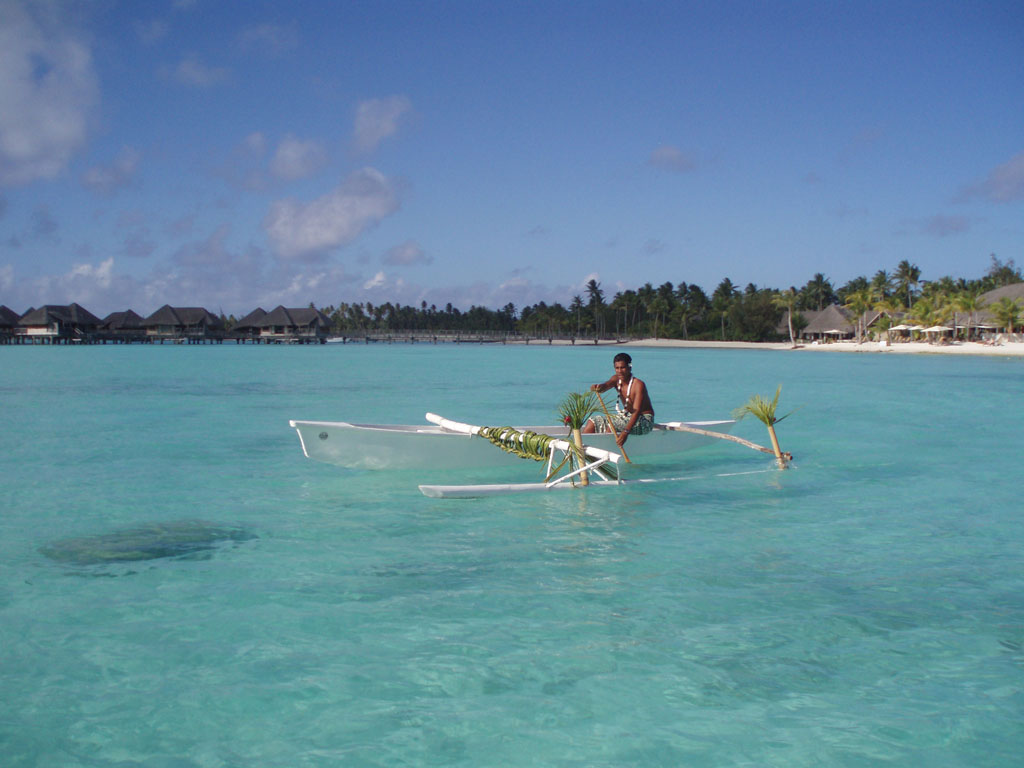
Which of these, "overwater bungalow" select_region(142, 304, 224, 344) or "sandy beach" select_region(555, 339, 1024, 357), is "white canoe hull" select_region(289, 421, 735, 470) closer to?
"sandy beach" select_region(555, 339, 1024, 357)

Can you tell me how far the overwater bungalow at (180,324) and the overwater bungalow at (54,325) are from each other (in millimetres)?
5950

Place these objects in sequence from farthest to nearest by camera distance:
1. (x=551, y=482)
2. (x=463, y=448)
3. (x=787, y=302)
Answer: (x=787, y=302), (x=463, y=448), (x=551, y=482)

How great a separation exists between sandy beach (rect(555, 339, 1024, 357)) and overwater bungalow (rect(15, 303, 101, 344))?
212 feet

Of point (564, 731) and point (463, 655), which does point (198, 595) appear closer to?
point (463, 655)

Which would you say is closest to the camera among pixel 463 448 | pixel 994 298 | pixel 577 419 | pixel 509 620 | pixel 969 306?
pixel 509 620

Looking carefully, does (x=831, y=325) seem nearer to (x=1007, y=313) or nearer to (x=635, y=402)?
(x=1007, y=313)

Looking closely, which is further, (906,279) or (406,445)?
(906,279)

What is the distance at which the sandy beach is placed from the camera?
56531 millimetres

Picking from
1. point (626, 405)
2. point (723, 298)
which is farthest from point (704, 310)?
point (626, 405)

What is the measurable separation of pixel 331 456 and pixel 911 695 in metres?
7.23

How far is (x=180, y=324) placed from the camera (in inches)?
3585

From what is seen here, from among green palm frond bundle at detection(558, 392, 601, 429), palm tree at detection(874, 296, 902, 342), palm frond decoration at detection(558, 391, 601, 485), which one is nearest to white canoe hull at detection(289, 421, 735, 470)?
green palm frond bundle at detection(558, 392, 601, 429)

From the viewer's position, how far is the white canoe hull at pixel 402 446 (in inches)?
390

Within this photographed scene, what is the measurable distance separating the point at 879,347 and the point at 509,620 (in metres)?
69.5
